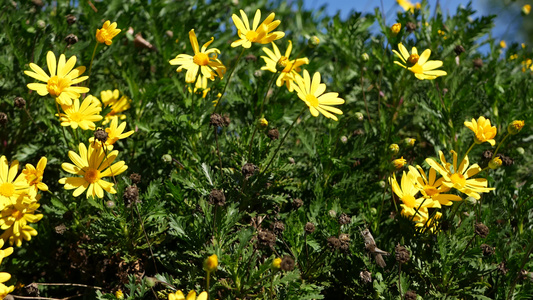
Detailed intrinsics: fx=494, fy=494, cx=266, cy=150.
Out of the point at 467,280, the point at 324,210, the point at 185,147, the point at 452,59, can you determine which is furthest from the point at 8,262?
the point at 452,59

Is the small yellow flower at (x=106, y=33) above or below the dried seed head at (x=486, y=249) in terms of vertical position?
above

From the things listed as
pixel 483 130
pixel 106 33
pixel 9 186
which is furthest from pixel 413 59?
pixel 9 186

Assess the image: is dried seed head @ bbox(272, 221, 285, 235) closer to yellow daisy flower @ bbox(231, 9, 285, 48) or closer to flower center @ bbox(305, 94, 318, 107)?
flower center @ bbox(305, 94, 318, 107)

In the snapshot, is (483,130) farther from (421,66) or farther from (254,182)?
(254,182)

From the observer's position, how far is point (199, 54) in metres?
2.51

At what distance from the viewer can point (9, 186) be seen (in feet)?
7.33

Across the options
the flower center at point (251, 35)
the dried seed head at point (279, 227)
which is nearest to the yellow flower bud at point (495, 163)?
the dried seed head at point (279, 227)

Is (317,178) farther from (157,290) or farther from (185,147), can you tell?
(157,290)

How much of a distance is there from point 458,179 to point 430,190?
134mm

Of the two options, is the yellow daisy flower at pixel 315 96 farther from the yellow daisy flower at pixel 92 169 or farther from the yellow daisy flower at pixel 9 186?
the yellow daisy flower at pixel 9 186

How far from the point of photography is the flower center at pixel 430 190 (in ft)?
7.51

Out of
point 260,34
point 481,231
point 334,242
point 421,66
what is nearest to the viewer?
point 334,242

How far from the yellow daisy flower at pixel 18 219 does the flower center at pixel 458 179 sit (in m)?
1.92

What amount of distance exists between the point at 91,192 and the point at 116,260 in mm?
598
